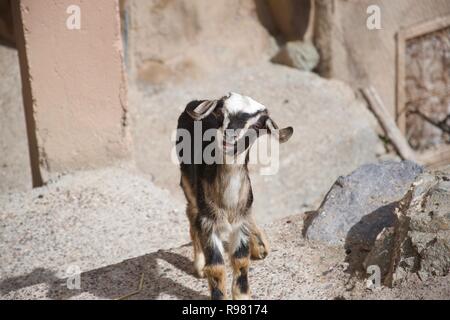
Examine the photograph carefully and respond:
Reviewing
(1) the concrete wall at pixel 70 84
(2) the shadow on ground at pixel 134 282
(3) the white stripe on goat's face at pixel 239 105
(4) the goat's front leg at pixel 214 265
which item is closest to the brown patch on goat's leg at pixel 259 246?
(2) the shadow on ground at pixel 134 282

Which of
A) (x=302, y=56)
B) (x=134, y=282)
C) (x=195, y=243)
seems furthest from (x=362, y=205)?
(x=302, y=56)

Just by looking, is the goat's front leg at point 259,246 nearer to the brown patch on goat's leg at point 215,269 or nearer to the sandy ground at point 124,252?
the sandy ground at point 124,252

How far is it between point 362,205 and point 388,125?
4.40 metres

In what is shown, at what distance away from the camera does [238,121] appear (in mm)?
4207

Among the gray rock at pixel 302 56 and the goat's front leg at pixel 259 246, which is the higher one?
the gray rock at pixel 302 56

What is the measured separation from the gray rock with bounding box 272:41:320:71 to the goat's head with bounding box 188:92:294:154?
238 inches

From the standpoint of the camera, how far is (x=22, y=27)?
6805mm

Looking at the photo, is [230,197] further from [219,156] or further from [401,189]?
[401,189]

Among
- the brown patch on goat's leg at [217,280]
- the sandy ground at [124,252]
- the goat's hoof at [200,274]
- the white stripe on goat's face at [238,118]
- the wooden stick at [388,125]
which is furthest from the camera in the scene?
the wooden stick at [388,125]

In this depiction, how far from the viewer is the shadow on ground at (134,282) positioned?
4750 millimetres

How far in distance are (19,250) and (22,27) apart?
2.09 meters

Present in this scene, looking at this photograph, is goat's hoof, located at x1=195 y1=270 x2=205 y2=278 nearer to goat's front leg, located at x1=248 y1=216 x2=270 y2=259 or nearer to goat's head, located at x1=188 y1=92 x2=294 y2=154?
goat's front leg, located at x1=248 y1=216 x2=270 y2=259

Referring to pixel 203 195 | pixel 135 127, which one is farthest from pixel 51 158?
pixel 203 195

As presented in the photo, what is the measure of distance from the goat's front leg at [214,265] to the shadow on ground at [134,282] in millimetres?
240
